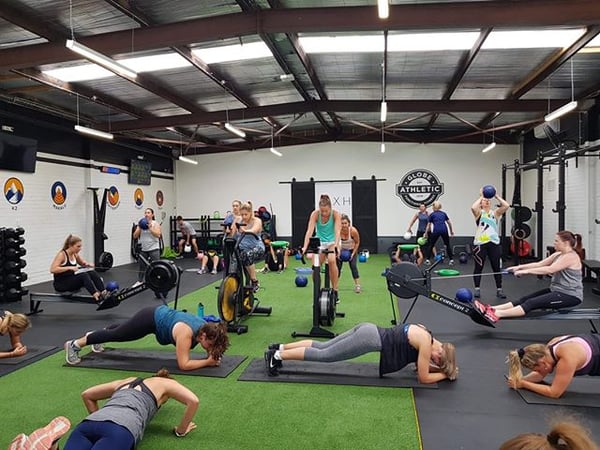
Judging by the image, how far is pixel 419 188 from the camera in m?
12.6

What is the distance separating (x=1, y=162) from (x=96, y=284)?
365 centimetres

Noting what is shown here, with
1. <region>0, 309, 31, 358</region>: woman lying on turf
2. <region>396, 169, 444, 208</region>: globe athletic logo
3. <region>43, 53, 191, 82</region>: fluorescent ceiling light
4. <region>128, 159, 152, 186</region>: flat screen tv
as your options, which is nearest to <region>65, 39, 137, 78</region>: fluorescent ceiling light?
<region>43, 53, 191, 82</region>: fluorescent ceiling light

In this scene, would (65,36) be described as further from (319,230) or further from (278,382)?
(278,382)

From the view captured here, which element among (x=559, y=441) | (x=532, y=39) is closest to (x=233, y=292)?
(x=559, y=441)

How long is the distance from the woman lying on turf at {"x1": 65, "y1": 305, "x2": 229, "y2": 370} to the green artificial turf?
19 cm

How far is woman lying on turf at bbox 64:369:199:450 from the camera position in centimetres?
193

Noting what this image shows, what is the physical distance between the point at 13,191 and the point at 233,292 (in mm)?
5618

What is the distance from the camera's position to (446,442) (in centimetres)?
240

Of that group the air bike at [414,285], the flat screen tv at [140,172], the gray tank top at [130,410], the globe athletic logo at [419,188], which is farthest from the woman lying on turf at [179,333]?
the globe athletic logo at [419,188]

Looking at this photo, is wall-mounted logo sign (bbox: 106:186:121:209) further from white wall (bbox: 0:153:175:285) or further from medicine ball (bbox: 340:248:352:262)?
medicine ball (bbox: 340:248:352:262)

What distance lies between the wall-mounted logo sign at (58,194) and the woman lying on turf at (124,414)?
766 cm

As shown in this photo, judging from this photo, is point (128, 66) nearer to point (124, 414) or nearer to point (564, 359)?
point (124, 414)

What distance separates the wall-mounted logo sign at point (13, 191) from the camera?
7676mm

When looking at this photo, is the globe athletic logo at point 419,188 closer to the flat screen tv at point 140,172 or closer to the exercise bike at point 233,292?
the flat screen tv at point 140,172
